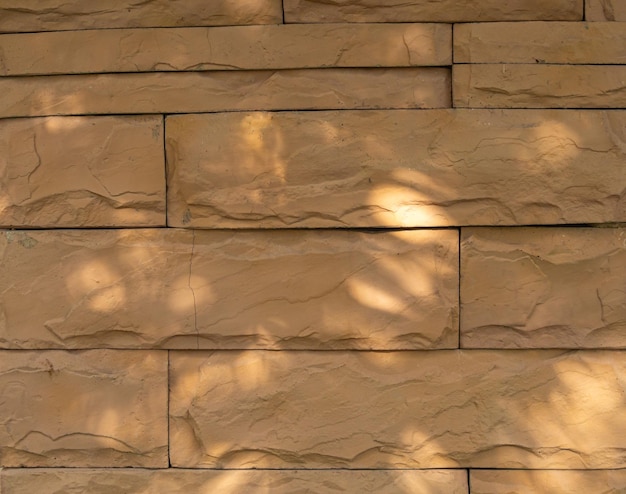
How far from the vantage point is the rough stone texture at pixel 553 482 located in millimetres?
2383

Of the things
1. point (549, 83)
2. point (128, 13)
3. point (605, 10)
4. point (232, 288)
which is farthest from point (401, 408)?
point (128, 13)

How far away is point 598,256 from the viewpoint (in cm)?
232

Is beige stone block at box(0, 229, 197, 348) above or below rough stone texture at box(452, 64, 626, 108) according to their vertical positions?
below

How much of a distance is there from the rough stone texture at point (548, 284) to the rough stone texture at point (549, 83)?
461 millimetres

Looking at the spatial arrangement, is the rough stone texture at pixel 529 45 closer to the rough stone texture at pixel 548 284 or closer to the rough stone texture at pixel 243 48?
the rough stone texture at pixel 243 48

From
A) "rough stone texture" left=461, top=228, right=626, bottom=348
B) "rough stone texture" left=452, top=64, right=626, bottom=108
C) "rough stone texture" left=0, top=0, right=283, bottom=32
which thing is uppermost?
"rough stone texture" left=0, top=0, right=283, bottom=32

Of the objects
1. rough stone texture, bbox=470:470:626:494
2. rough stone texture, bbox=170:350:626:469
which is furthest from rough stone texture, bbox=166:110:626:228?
rough stone texture, bbox=470:470:626:494

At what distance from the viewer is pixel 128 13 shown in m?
2.38

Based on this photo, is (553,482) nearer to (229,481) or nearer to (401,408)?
(401,408)

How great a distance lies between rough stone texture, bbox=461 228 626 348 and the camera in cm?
233

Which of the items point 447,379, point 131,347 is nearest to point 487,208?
point 447,379

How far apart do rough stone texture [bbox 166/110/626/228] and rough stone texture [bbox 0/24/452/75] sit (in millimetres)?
190

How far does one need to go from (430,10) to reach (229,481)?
1.87m

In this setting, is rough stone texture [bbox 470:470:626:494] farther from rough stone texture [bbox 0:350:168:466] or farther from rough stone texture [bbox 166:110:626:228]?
rough stone texture [bbox 0:350:168:466]
